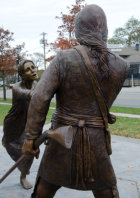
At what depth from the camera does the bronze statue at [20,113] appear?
3.15 meters

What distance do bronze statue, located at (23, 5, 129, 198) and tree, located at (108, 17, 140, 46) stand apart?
49.8m

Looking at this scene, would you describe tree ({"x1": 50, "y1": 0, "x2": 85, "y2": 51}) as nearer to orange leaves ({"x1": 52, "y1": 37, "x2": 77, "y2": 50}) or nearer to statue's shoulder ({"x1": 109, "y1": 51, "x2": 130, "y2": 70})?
orange leaves ({"x1": 52, "y1": 37, "x2": 77, "y2": 50})

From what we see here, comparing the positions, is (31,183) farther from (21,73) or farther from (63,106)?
(63,106)

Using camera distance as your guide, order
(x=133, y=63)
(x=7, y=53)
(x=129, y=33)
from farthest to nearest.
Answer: (x=129, y=33) < (x=133, y=63) < (x=7, y=53)

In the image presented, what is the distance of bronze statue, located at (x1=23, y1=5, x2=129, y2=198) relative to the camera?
1.87m

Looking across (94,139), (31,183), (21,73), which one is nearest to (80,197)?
(31,183)

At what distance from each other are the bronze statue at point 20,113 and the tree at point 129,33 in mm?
48752

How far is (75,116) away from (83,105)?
4.4 inches

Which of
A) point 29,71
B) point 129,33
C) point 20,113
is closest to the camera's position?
point 29,71

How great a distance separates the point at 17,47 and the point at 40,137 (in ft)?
51.6

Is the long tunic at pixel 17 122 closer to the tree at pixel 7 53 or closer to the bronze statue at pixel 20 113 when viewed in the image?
the bronze statue at pixel 20 113

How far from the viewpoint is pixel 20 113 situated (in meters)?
3.30

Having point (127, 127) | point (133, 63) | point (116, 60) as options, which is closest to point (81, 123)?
point (116, 60)

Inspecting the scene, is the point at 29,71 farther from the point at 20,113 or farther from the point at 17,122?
the point at 17,122
